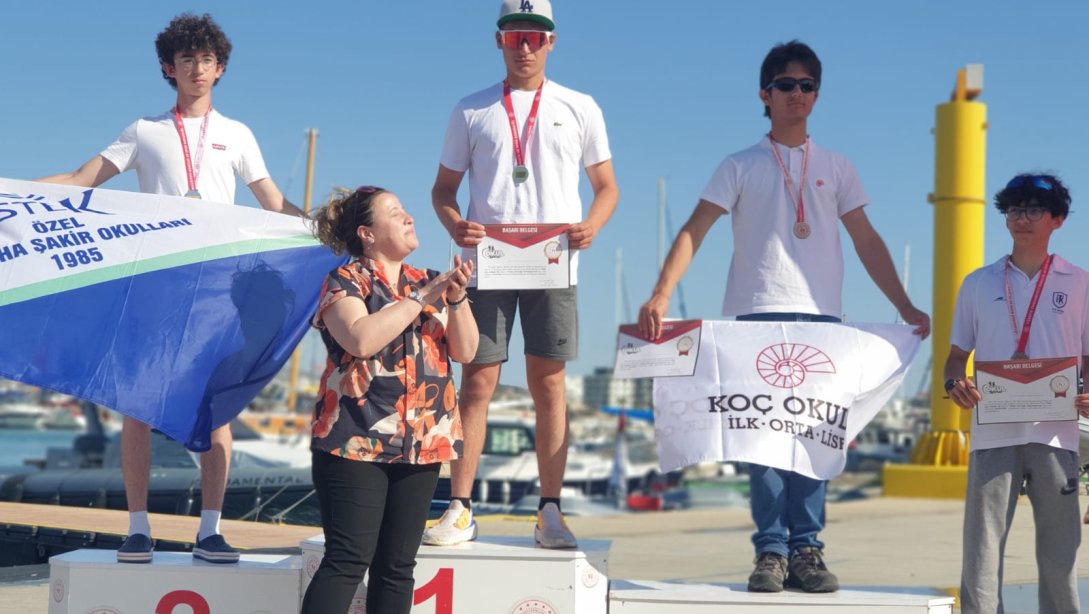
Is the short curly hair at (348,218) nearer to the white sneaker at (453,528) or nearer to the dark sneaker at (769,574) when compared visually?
the white sneaker at (453,528)

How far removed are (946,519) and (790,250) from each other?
24.9 ft

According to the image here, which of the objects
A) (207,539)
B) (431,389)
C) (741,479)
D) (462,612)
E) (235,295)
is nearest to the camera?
(431,389)

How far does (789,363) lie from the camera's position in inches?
A: 187

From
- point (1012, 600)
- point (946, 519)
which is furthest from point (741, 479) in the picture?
point (1012, 600)

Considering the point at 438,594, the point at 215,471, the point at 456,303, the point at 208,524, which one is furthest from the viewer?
the point at 215,471

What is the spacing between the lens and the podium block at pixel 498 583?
436 cm

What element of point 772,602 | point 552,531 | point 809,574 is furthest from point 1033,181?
point 552,531

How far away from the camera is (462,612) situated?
4379 millimetres

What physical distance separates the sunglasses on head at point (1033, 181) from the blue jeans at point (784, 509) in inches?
37.6

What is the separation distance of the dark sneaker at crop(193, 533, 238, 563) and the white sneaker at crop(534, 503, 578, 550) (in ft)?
3.84

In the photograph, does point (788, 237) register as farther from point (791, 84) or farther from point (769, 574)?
point (769, 574)

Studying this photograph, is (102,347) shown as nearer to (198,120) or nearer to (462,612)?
(198,120)

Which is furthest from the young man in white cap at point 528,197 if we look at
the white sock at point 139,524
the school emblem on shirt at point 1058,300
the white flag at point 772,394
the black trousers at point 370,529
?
the school emblem on shirt at point 1058,300

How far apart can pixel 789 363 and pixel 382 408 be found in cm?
168
